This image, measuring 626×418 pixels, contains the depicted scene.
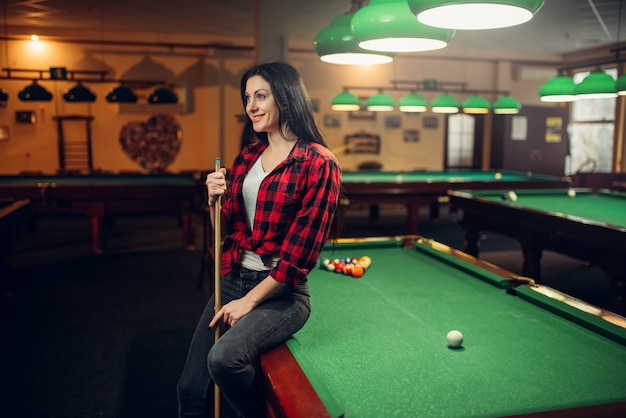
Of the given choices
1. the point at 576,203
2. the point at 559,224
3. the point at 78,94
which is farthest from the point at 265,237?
the point at 78,94

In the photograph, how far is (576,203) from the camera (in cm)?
487

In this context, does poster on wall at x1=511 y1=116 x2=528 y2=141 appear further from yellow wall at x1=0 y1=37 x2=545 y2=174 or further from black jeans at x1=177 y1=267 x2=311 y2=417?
black jeans at x1=177 y1=267 x2=311 y2=417

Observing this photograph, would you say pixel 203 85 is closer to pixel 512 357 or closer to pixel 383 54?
pixel 383 54

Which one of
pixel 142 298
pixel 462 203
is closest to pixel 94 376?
pixel 142 298

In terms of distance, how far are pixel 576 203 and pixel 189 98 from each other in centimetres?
673

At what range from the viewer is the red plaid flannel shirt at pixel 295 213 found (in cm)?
175

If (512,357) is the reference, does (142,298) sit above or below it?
below

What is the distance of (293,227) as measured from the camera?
176 centimetres

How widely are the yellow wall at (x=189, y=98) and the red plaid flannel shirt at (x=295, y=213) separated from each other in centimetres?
721

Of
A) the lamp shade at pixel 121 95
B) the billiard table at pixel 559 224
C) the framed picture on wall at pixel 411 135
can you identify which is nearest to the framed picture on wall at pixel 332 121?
the framed picture on wall at pixel 411 135

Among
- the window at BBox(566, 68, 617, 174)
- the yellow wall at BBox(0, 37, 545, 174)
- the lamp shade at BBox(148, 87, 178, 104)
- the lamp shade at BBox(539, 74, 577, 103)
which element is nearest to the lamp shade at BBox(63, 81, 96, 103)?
the lamp shade at BBox(148, 87, 178, 104)

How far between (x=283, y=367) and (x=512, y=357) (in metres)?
0.68

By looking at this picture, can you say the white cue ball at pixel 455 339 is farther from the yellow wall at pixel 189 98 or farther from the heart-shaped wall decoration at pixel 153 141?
the heart-shaped wall decoration at pixel 153 141

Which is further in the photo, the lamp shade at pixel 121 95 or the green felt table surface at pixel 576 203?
the lamp shade at pixel 121 95
